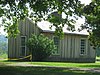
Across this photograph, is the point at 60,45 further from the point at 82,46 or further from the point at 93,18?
the point at 93,18

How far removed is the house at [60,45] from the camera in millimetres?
35906

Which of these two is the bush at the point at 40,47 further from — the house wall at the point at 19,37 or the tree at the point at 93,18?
the tree at the point at 93,18

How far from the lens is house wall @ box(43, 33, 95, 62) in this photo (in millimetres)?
37188

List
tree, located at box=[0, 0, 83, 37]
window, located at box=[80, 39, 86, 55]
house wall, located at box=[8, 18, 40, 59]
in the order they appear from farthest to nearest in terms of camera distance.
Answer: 1. window, located at box=[80, 39, 86, 55]
2. house wall, located at box=[8, 18, 40, 59]
3. tree, located at box=[0, 0, 83, 37]

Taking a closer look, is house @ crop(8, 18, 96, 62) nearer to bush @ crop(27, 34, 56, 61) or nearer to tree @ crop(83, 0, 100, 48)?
bush @ crop(27, 34, 56, 61)

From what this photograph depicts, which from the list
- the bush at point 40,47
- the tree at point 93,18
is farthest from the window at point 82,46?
the tree at point 93,18

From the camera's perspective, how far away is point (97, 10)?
2506 centimetres

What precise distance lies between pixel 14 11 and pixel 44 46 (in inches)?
409

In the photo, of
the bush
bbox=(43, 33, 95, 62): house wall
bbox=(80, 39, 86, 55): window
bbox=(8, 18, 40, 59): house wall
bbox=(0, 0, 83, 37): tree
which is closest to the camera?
bbox=(0, 0, 83, 37): tree

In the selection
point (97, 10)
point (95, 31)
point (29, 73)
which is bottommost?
point (29, 73)

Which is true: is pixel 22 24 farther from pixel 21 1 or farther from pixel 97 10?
pixel 21 1

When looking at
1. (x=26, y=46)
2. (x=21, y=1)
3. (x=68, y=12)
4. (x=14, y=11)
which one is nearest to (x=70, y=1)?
(x=68, y=12)

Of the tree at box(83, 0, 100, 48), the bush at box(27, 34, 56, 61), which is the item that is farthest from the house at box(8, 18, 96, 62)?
the tree at box(83, 0, 100, 48)

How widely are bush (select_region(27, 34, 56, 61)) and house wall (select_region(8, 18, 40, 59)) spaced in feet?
6.78
